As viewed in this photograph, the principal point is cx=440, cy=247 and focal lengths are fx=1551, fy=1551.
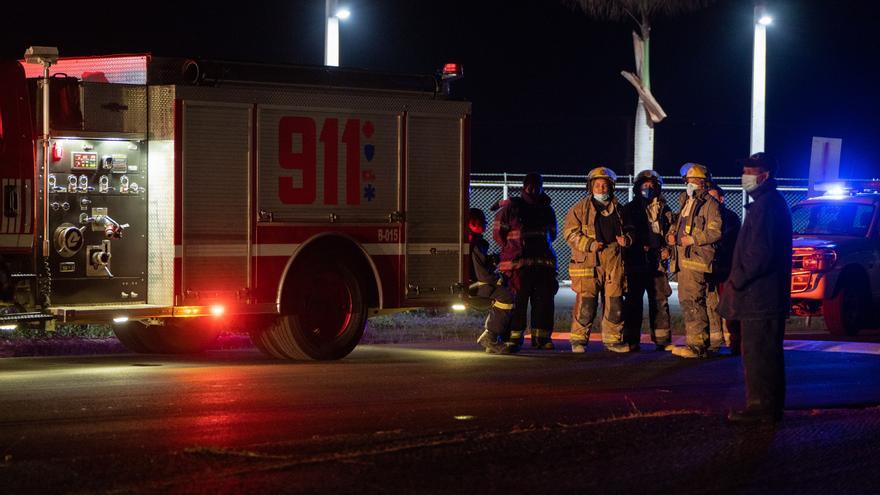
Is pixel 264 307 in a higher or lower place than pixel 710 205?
lower

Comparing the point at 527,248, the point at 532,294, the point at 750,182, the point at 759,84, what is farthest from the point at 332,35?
the point at 750,182

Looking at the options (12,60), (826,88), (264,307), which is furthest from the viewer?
(826,88)

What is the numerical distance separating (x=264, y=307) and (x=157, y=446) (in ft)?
16.2

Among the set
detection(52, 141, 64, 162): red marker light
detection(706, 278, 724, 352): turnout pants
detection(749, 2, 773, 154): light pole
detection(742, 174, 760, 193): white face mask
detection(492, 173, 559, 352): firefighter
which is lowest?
detection(706, 278, 724, 352): turnout pants

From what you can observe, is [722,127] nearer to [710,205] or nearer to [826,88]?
[826,88]

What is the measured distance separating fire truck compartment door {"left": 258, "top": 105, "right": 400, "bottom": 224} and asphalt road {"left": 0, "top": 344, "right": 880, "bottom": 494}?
1435 mm

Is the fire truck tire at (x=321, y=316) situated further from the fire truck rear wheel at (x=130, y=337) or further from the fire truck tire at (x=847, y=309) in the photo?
the fire truck tire at (x=847, y=309)

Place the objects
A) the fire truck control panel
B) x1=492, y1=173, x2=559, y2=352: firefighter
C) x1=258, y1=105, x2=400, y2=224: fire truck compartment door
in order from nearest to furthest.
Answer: the fire truck control panel → x1=258, y1=105, x2=400, y2=224: fire truck compartment door → x1=492, y1=173, x2=559, y2=352: firefighter

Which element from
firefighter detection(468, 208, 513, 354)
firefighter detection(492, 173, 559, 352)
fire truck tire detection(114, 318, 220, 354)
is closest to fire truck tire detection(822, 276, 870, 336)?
firefighter detection(492, 173, 559, 352)

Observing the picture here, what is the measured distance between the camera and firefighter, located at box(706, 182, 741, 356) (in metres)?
14.4

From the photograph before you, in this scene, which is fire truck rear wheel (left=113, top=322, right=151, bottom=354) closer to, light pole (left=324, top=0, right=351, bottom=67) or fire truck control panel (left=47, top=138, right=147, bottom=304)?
fire truck control panel (left=47, top=138, right=147, bottom=304)

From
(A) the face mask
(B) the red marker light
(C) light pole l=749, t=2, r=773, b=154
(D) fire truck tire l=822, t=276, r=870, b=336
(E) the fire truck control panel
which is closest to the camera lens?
(A) the face mask

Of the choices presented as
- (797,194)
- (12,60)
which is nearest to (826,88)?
(797,194)

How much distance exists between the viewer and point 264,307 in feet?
43.9
